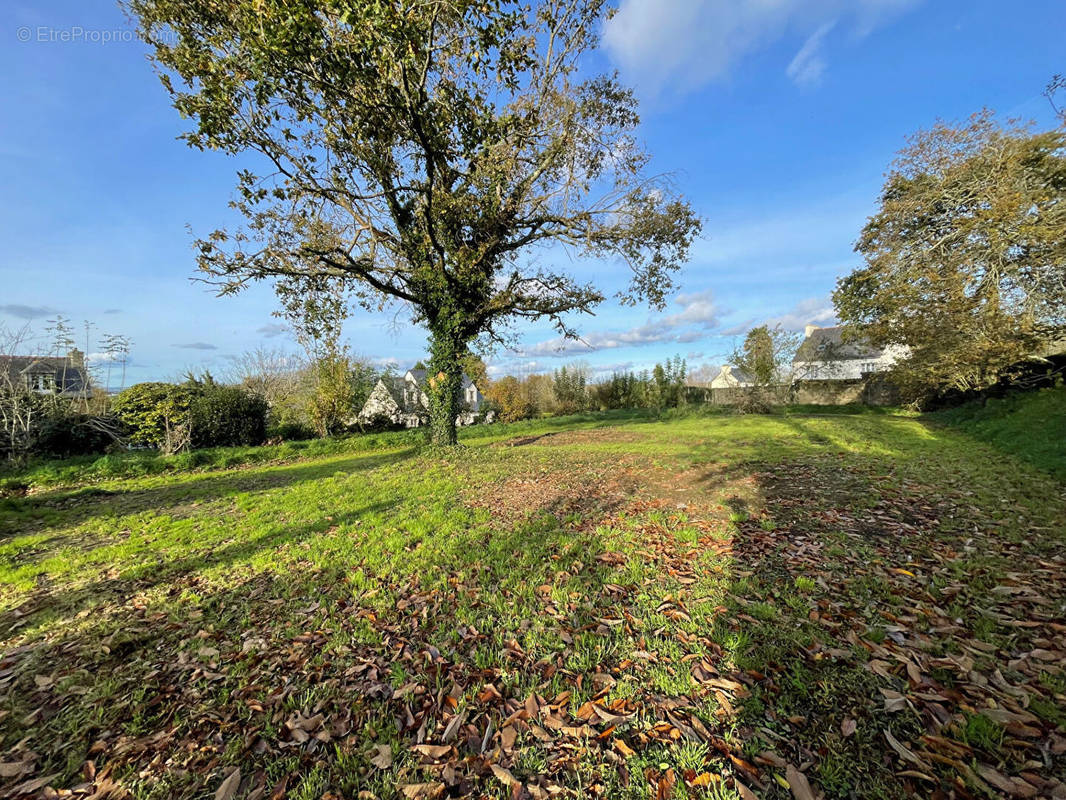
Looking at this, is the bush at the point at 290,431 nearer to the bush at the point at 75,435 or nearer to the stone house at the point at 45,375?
the bush at the point at 75,435

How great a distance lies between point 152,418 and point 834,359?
1546 inches

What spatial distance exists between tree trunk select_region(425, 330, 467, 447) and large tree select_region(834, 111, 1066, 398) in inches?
638

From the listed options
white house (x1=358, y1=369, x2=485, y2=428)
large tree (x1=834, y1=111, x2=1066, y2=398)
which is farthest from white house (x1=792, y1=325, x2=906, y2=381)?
white house (x1=358, y1=369, x2=485, y2=428)

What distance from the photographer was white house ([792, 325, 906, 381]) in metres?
26.3

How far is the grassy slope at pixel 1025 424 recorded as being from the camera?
8008 mm

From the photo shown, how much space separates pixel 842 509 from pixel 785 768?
4815 millimetres

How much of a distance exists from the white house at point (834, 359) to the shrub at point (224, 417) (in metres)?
28.5

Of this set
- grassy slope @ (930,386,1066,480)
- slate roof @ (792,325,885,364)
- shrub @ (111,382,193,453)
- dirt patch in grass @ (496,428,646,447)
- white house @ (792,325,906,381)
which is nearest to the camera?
grassy slope @ (930,386,1066,480)

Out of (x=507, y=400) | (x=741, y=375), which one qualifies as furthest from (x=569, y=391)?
(x=741, y=375)

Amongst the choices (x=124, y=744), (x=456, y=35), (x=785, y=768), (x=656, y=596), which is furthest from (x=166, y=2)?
(x=785, y=768)

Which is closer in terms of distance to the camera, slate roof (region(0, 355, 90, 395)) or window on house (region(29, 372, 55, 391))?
slate roof (region(0, 355, 90, 395))

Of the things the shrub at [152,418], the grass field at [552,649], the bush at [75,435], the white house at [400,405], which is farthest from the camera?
the white house at [400,405]

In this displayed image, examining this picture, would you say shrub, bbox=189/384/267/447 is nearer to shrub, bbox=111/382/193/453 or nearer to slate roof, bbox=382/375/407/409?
shrub, bbox=111/382/193/453

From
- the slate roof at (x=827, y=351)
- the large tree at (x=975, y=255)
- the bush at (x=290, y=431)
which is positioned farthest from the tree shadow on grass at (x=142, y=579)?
the slate roof at (x=827, y=351)
